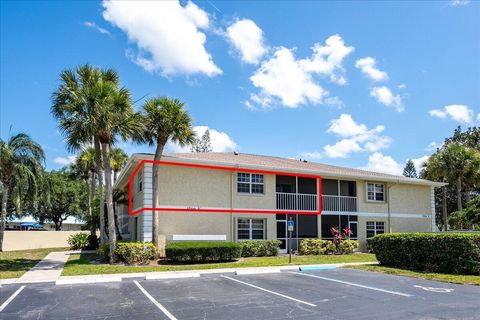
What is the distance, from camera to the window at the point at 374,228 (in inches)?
1114

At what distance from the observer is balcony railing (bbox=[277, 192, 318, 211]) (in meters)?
25.3

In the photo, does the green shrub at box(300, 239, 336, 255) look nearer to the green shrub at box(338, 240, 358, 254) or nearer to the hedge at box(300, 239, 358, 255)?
the hedge at box(300, 239, 358, 255)

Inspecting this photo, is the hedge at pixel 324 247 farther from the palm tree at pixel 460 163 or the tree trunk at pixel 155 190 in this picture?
the palm tree at pixel 460 163

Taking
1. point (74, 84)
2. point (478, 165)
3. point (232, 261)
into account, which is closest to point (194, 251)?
point (232, 261)

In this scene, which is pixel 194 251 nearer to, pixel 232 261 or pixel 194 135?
pixel 232 261

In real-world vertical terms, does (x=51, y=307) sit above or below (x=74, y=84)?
below

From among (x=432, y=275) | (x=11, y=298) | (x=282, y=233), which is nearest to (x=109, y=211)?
(x=11, y=298)

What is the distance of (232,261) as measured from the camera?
2041 cm

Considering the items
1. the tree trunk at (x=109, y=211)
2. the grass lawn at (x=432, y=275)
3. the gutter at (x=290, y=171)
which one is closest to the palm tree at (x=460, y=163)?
the gutter at (x=290, y=171)

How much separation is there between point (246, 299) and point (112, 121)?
10.9 meters

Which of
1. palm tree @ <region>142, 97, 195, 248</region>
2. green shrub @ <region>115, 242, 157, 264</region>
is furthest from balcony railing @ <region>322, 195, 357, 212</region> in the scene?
green shrub @ <region>115, 242, 157, 264</region>

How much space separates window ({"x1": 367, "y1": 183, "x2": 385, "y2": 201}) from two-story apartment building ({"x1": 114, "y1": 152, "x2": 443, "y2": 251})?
2.6 inches

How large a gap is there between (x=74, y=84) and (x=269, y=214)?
488 inches

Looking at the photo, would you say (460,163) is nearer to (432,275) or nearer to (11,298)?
(432,275)
